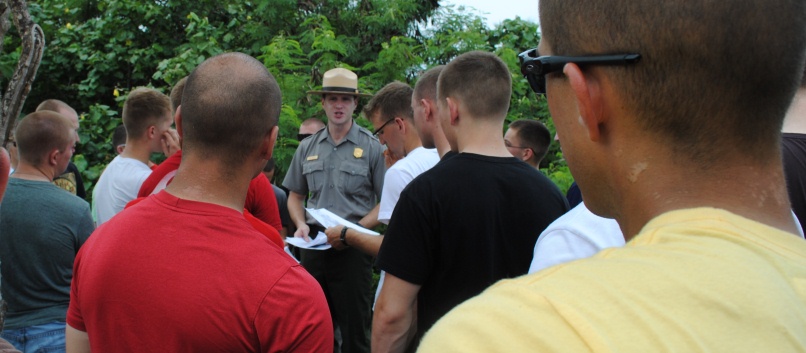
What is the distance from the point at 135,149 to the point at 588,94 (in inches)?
170

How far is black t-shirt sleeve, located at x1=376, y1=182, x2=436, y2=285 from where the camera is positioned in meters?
2.98

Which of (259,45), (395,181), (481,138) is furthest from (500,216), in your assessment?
(259,45)

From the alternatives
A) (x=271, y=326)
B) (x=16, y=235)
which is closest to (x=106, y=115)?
(x=16, y=235)

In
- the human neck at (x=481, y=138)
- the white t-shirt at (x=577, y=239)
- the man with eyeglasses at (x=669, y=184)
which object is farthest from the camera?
the human neck at (x=481, y=138)

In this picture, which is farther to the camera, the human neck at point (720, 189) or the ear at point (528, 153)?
the ear at point (528, 153)

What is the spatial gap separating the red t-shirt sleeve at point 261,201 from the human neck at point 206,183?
148 centimetres

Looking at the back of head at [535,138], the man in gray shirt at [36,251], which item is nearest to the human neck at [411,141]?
the back of head at [535,138]

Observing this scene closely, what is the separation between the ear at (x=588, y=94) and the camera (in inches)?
38.6

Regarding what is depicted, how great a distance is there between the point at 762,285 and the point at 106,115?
968 centimetres

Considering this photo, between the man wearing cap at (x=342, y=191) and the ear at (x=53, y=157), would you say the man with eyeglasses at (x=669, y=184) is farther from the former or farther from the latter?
the man wearing cap at (x=342, y=191)

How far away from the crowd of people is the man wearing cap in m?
1.02

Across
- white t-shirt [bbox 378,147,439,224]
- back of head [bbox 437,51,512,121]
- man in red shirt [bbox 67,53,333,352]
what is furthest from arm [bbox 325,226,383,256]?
man in red shirt [bbox 67,53,333,352]

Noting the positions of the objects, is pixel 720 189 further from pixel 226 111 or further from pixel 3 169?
pixel 3 169

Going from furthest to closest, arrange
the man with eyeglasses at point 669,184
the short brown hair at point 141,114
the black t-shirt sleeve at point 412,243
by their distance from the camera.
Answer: the short brown hair at point 141,114, the black t-shirt sleeve at point 412,243, the man with eyeglasses at point 669,184
